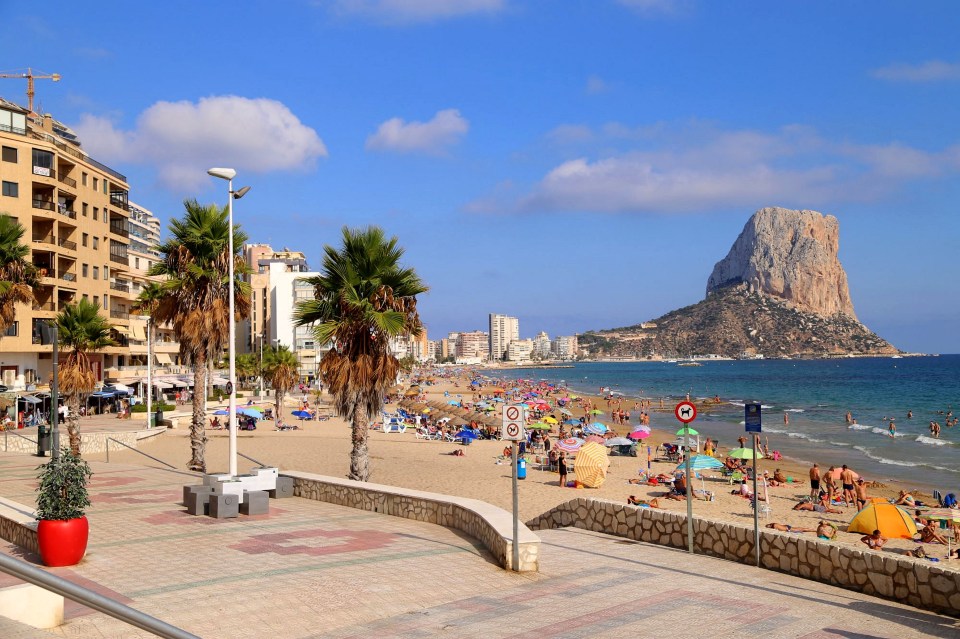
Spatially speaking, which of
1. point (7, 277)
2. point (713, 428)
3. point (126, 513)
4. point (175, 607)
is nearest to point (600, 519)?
point (175, 607)

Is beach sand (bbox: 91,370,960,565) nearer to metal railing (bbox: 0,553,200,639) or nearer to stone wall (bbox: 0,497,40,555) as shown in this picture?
stone wall (bbox: 0,497,40,555)

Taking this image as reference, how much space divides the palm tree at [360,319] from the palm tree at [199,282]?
6103mm

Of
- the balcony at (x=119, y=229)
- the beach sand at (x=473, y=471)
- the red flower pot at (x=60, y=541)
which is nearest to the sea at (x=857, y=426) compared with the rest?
the beach sand at (x=473, y=471)

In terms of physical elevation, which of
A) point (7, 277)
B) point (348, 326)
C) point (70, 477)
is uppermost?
point (7, 277)

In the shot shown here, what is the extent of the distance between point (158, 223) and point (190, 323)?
10564cm

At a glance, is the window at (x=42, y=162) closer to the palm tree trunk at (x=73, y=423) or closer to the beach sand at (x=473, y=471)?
the beach sand at (x=473, y=471)

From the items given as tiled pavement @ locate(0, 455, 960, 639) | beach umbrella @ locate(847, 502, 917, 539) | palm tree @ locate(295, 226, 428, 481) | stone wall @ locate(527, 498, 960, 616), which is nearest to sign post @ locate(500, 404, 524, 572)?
→ tiled pavement @ locate(0, 455, 960, 639)

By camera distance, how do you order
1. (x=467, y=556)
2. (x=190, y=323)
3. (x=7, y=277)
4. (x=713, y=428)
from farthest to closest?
(x=713, y=428)
(x=7, y=277)
(x=190, y=323)
(x=467, y=556)

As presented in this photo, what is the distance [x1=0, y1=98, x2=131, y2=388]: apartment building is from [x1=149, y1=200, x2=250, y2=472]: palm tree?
1753 cm

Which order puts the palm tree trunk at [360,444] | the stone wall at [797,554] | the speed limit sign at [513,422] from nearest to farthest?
the stone wall at [797,554]
the speed limit sign at [513,422]
the palm tree trunk at [360,444]

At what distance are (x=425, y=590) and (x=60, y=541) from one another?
16.1ft

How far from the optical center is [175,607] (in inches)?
333

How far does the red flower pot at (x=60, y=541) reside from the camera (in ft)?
32.6

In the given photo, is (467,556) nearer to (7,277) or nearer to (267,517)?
(267,517)
